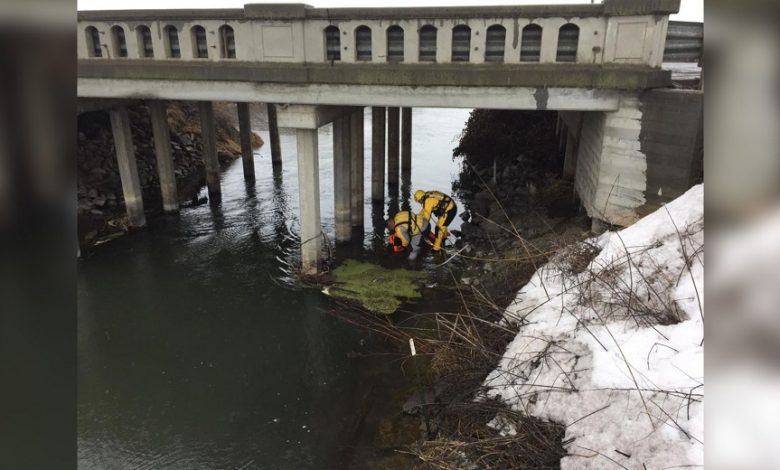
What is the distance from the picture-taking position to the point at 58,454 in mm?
775

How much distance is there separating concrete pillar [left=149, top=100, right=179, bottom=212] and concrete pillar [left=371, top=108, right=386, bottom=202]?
6.71 m

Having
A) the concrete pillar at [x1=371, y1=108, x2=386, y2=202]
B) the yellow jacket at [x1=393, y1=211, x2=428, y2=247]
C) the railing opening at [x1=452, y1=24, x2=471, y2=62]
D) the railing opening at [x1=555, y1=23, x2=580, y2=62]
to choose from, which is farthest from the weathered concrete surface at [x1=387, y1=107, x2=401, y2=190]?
the railing opening at [x1=555, y1=23, x2=580, y2=62]

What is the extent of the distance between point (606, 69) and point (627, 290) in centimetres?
499

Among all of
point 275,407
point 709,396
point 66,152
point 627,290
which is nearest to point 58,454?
point 66,152

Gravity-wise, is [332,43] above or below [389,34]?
below

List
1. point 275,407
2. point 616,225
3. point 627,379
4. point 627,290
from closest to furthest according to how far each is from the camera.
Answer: point 627,379 < point 627,290 < point 275,407 < point 616,225

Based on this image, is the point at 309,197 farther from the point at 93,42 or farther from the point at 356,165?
the point at 93,42

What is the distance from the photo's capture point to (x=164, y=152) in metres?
16.3

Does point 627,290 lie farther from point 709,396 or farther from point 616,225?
point 709,396

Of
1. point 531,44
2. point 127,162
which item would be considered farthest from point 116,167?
point 531,44

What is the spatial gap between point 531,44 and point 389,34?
2.82 metres

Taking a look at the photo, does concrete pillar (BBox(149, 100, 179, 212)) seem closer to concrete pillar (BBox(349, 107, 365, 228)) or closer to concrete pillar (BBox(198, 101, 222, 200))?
concrete pillar (BBox(198, 101, 222, 200))

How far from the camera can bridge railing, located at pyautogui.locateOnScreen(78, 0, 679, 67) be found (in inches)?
367

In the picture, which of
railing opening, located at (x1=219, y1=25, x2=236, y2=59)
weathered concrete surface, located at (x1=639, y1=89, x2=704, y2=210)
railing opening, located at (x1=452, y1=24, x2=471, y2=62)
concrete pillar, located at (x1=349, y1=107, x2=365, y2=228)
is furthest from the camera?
concrete pillar, located at (x1=349, y1=107, x2=365, y2=228)
